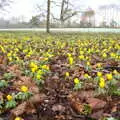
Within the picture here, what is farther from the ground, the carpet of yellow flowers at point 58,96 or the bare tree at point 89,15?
the bare tree at point 89,15

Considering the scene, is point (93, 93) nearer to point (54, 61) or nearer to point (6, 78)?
point (6, 78)

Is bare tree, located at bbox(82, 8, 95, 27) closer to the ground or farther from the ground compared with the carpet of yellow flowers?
farther from the ground

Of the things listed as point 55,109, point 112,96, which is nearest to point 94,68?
point 112,96

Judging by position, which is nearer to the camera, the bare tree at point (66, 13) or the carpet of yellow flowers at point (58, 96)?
the carpet of yellow flowers at point (58, 96)

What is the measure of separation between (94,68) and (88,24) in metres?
36.3

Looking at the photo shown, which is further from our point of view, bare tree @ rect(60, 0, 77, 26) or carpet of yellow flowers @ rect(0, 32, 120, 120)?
bare tree @ rect(60, 0, 77, 26)

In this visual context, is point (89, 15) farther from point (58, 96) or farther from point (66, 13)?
point (58, 96)

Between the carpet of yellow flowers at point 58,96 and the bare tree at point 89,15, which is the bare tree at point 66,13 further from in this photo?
the carpet of yellow flowers at point 58,96

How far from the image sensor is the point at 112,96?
3705 millimetres

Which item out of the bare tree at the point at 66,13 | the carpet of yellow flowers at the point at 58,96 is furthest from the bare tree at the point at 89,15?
the carpet of yellow flowers at the point at 58,96

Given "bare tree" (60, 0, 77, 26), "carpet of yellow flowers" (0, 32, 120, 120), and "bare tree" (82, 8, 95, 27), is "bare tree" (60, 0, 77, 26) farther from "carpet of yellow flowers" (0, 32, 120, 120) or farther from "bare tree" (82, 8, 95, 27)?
"carpet of yellow flowers" (0, 32, 120, 120)

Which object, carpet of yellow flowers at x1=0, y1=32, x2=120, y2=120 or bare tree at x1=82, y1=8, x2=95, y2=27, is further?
bare tree at x1=82, y1=8, x2=95, y2=27

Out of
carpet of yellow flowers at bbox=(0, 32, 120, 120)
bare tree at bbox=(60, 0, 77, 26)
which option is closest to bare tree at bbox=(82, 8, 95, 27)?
bare tree at bbox=(60, 0, 77, 26)

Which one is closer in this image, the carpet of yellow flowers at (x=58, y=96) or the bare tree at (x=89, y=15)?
the carpet of yellow flowers at (x=58, y=96)
